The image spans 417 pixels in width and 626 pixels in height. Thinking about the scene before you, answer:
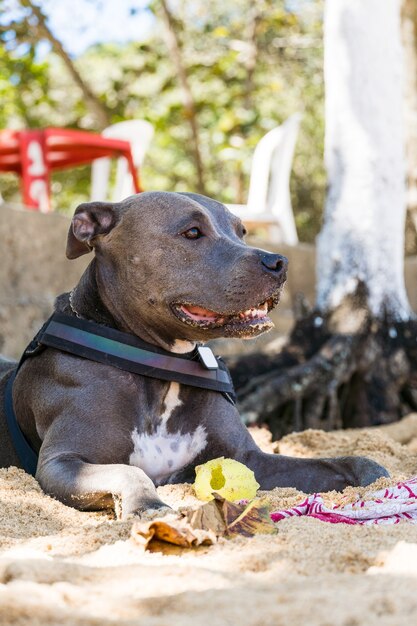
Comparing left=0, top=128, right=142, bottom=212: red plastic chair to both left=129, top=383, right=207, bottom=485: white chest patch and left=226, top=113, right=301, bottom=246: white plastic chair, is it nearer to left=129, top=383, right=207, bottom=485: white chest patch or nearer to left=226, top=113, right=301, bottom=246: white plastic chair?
left=226, top=113, right=301, bottom=246: white plastic chair

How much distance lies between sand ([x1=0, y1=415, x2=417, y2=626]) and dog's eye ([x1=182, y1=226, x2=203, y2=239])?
1.25m

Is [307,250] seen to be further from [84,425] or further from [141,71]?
[84,425]

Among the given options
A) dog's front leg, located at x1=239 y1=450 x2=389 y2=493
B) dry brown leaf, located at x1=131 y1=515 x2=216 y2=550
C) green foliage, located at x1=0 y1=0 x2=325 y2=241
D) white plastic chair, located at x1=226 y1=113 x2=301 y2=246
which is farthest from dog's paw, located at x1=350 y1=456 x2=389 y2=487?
green foliage, located at x1=0 y1=0 x2=325 y2=241

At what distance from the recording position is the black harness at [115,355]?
3.59 metres

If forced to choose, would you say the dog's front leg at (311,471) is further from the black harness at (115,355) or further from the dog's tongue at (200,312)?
the dog's tongue at (200,312)

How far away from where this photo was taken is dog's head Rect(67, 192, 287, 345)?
3.45 metres

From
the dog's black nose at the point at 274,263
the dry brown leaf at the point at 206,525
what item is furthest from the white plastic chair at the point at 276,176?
the dry brown leaf at the point at 206,525

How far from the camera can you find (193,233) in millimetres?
3662

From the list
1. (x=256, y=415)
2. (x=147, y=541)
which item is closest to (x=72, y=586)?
(x=147, y=541)

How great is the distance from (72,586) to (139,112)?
37.7 ft

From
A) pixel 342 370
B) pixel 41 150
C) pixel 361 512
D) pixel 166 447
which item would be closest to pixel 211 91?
pixel 41 150

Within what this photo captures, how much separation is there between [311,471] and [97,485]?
1.00 metres

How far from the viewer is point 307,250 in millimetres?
9000

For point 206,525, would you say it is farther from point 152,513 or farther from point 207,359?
point 207,359
